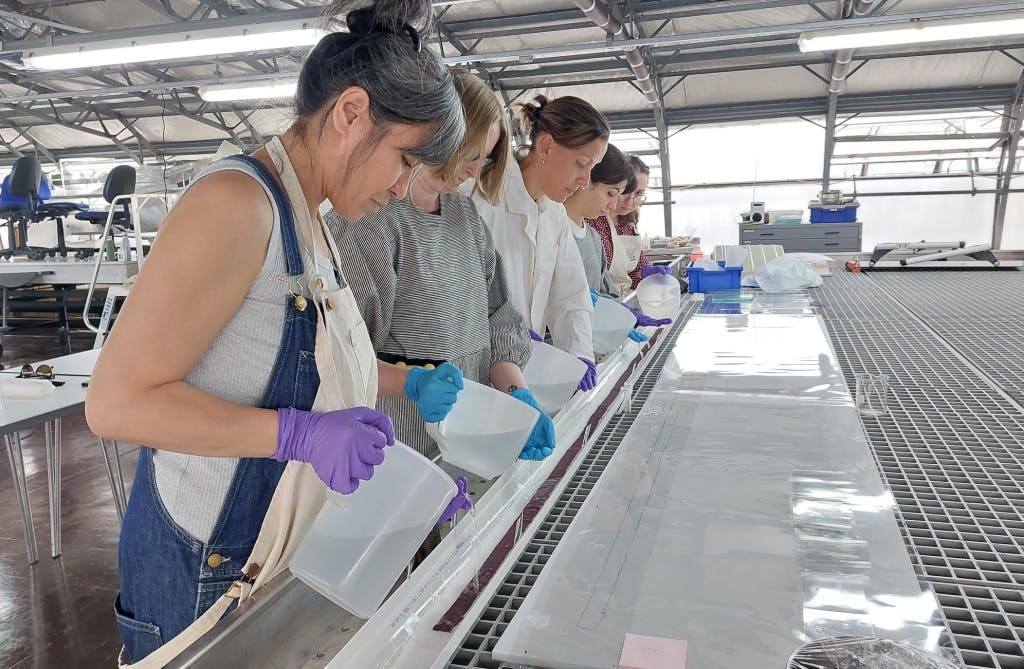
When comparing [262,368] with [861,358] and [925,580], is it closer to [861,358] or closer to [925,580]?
[925,580]

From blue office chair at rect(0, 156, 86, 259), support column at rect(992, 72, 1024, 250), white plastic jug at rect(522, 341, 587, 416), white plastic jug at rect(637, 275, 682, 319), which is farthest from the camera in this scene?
support column at rect(992, 72, 1024, 250)

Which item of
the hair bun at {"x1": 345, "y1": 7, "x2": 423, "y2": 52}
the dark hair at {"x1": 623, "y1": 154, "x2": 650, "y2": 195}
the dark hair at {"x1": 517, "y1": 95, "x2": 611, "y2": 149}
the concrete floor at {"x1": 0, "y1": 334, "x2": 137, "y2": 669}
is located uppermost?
the hair bun at {"x1": 345, "y1": 7, "x2": 423, "y2": 52}

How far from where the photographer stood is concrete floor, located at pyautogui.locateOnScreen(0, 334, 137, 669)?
2.15m

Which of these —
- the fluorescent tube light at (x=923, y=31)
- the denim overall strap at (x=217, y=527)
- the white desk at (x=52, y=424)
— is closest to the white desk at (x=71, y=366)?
the white desk at (x=52, y=424)

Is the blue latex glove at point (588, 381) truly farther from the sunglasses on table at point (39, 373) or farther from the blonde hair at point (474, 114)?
the sunglasses on table at point (39, 373)

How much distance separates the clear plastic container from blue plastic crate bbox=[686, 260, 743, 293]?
1306 millimetres

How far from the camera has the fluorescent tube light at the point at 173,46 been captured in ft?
19.3

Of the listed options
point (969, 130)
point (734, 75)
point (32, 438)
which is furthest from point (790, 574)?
point (969, 130)

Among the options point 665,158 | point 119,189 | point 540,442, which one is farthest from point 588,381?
point 665,158

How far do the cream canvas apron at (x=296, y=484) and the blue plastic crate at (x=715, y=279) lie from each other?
8.98ft

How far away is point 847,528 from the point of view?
880mm

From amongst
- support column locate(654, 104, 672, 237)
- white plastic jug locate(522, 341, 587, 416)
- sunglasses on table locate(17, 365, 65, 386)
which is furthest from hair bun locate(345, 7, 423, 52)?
support column locate(654, 104, 672, 237)

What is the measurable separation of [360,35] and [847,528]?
0.81 m

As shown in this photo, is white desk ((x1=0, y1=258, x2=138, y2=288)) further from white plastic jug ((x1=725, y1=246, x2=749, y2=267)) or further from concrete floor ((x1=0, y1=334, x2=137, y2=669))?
white plastic jug ((x1=725, y1=246, x2=749, y2=267))
